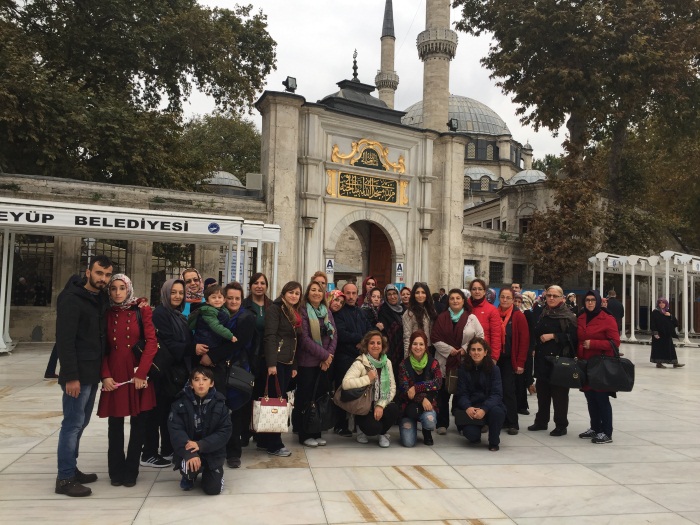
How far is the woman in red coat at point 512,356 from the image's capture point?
22.4 ft

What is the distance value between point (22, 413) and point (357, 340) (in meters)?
4.21

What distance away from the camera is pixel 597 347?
6586 mm

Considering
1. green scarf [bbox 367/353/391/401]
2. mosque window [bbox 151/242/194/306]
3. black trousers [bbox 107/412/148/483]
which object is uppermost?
mosque window [bbox 151/242/194/306]

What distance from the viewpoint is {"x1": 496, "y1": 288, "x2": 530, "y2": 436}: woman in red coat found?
6832 mm

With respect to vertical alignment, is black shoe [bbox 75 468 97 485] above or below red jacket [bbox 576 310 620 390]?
below

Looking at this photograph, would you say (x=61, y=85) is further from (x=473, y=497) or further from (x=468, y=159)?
(x=468, y=159)

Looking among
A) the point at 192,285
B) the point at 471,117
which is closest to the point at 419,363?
the point at 192,285

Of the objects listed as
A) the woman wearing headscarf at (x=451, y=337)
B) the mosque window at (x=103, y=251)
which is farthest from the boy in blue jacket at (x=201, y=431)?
the mosque window at (x=103, y=251)

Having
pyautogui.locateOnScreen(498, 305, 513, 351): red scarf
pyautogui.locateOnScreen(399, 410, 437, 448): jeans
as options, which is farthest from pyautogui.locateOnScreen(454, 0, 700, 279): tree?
pyautogui.locateOnScreen(399, 410, 437, 448): jeans

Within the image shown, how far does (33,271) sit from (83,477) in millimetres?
12441

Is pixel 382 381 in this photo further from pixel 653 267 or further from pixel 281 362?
pixel 653 267

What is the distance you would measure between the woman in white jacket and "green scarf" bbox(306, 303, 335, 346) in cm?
41

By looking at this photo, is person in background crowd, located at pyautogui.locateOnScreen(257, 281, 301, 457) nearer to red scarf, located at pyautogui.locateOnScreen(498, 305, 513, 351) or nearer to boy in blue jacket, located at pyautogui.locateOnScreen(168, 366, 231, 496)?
boy in blue jacket, located at pyautogui.locateOnScreen(168, 366, 231, 496)

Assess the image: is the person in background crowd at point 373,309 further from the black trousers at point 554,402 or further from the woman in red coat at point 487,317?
the black trousers at point 554,402
